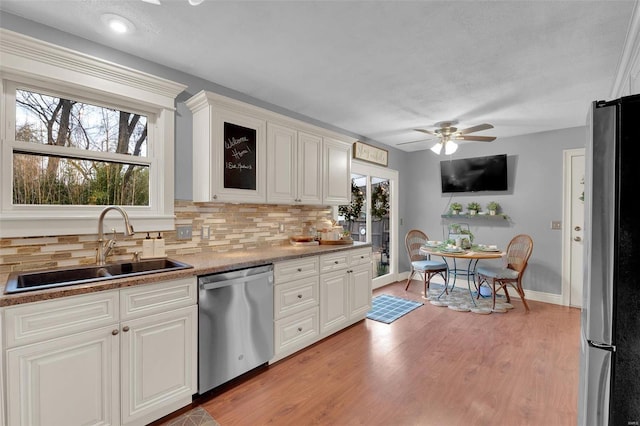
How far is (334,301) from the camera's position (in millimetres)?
3127

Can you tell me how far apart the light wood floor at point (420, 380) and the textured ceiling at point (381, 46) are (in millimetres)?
2466

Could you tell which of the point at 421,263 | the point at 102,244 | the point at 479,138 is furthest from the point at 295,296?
the point at 479,138

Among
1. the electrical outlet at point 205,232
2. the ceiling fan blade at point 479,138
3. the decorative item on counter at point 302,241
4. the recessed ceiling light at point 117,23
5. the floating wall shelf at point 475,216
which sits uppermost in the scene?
the recessed ceiling light at point 117,23

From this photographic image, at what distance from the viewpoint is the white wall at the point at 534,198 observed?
430 centimetres

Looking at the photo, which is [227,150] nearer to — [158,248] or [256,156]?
[256,156]

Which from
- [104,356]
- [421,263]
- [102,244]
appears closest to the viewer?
[104,356]

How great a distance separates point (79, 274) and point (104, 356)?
2.07 feet

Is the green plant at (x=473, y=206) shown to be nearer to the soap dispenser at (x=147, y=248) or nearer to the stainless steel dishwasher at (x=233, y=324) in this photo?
the stainless steel dishwasher at (x=233, y=324)

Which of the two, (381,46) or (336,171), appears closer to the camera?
(381,46)

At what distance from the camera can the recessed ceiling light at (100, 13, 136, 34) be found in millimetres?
1847

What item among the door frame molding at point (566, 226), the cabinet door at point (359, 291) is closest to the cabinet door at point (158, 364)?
the cabinet door at point (359, 291)

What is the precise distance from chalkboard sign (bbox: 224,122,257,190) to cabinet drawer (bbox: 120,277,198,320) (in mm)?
941

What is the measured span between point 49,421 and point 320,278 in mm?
2023

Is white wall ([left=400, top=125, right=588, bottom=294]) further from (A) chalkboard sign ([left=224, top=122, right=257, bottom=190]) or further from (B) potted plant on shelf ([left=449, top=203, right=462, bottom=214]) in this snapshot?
(A) chalkboard sign ([left=224, top=122, right=257, bottom=190])
